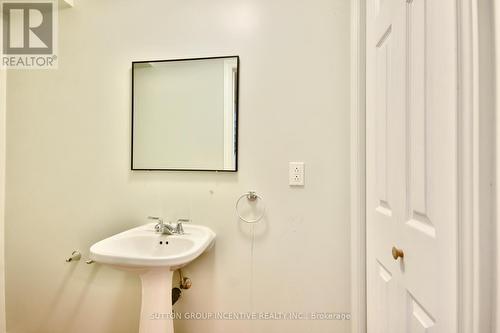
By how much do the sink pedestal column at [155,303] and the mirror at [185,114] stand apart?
556 millimetres

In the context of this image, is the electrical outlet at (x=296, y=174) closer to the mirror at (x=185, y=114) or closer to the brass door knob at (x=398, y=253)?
the mirror at (x=185, y=114)

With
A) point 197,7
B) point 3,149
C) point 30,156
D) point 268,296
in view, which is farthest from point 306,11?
point 3,149

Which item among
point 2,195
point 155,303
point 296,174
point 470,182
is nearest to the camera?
point 470,182

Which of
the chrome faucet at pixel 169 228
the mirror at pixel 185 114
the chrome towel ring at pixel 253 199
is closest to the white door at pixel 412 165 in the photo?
the chrome towel ring at pixel 253 199

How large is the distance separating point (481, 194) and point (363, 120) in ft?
2.32

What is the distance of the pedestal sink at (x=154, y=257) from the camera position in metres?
1.00

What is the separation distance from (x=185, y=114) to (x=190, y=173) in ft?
1.08

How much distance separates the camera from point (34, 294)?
149 cm

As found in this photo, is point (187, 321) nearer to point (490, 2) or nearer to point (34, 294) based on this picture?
point (34, 294)

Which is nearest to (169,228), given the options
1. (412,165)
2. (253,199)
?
(253,199)

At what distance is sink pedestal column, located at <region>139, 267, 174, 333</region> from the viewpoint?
3.64 ft

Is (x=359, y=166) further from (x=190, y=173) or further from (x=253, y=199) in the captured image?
(x=190, y=173)

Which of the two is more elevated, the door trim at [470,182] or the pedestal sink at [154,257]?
the door trim at [470,182]

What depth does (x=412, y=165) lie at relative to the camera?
673mm
